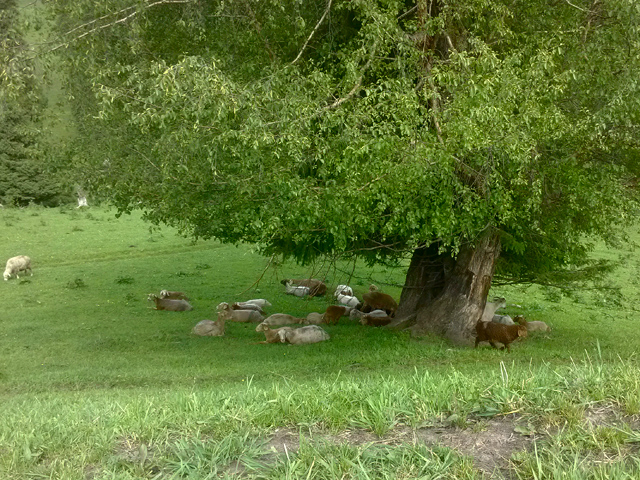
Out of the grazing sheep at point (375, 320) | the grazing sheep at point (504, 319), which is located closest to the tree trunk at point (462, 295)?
the grazing sheep at point (375, 320)

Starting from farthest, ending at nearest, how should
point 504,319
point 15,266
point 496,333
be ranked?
point 15,266 < point 504,319 < point 496,333

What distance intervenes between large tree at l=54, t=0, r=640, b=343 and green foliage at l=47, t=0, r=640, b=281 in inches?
1.8

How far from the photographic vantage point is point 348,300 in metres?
21.3

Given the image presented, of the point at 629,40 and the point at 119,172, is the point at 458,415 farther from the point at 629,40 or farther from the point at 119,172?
the point at 119,172

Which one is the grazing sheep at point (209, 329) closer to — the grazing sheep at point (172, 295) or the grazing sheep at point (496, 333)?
the grazing sheep at point (172, 295)

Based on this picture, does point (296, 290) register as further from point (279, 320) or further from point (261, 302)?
point (279, 320)

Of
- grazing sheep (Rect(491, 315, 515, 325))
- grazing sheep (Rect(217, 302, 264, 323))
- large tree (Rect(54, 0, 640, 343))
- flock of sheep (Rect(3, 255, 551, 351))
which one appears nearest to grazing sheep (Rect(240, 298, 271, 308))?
flock of sheep (Rect(3, 255, 551, 351))

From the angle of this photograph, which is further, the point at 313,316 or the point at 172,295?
Result: the point at 172,295

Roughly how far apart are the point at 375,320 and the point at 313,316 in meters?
1.73

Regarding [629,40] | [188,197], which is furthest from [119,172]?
[629,40]

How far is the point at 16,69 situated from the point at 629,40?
10.1 meters

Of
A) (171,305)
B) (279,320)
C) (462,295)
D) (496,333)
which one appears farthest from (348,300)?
(496,333)

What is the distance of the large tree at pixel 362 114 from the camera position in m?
10.6

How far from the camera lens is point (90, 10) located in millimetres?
11641
